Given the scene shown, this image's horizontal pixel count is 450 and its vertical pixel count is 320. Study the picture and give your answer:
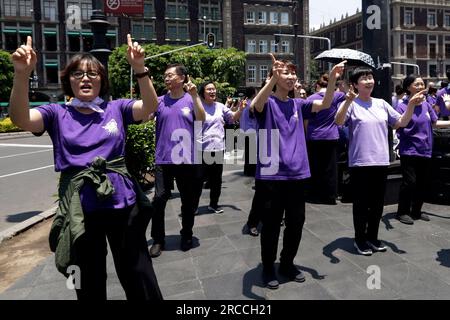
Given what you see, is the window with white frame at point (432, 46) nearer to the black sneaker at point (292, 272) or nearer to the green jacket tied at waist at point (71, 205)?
the black sneaker at point (292, 272)

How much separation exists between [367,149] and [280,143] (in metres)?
1.14

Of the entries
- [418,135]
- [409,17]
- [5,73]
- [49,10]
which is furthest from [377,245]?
[409,17]

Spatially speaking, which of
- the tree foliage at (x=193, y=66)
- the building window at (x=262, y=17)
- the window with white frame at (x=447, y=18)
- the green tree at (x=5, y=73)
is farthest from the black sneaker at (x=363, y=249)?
the window with white frame at (x=447, y=18)

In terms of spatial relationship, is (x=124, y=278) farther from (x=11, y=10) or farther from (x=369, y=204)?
(x=11, y=10)

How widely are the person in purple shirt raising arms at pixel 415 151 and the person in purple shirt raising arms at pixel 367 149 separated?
968 mm

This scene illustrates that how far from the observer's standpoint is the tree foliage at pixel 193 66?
37.1 meters

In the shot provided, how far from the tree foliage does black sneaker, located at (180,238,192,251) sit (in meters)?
32.4

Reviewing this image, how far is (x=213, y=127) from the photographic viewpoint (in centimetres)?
536

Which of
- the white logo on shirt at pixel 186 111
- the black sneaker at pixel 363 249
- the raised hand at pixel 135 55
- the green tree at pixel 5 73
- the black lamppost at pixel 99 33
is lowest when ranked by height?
the black sneaker at pixel 363 249

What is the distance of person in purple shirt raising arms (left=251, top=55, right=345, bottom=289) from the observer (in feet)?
10.6

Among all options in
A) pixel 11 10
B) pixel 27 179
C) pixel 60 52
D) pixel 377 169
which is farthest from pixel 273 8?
pixel 377 169

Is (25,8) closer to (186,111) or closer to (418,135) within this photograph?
(186,111)

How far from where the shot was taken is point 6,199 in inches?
294

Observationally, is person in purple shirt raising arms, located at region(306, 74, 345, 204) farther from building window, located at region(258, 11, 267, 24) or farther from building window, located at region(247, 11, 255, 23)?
building window, located at region(258, 11, 267, 24)
